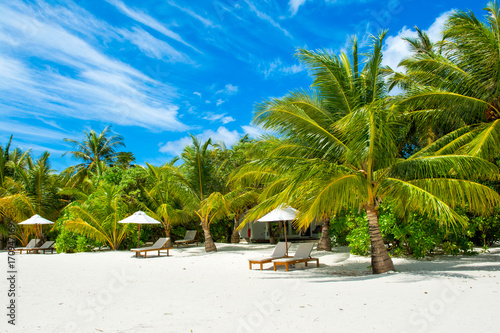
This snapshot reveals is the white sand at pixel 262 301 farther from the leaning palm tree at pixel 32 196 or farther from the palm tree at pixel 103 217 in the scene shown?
the leaning palm tree at pixel 32 196

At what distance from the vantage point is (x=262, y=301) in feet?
18.7

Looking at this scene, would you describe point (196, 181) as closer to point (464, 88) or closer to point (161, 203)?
point (161, 203)

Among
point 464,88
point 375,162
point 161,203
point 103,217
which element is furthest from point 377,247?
point 103,217

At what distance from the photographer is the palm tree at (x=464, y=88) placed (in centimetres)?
966

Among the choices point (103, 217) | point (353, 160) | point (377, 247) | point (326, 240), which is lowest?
point (326, 240)

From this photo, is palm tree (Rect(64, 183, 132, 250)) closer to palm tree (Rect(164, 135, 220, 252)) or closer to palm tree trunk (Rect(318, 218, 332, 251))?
palm tree (Rect(164, 135, 220, 252))

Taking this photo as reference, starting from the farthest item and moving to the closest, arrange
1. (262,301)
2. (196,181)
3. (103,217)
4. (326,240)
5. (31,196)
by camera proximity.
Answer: (31,196)
(103,217)
(196,181)
(326,240)
(262,301)

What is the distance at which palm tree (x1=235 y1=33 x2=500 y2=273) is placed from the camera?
24.2ft

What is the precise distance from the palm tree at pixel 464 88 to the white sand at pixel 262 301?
3.52 m

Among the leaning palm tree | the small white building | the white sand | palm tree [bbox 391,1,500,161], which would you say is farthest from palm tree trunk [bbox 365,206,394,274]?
the leaning palm tree

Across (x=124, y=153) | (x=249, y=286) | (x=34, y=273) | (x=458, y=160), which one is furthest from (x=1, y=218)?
(x=458, y=160)

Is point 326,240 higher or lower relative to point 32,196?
lower

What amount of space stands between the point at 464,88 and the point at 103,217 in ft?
54.0

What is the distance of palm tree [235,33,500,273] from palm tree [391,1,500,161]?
57.6 inches
